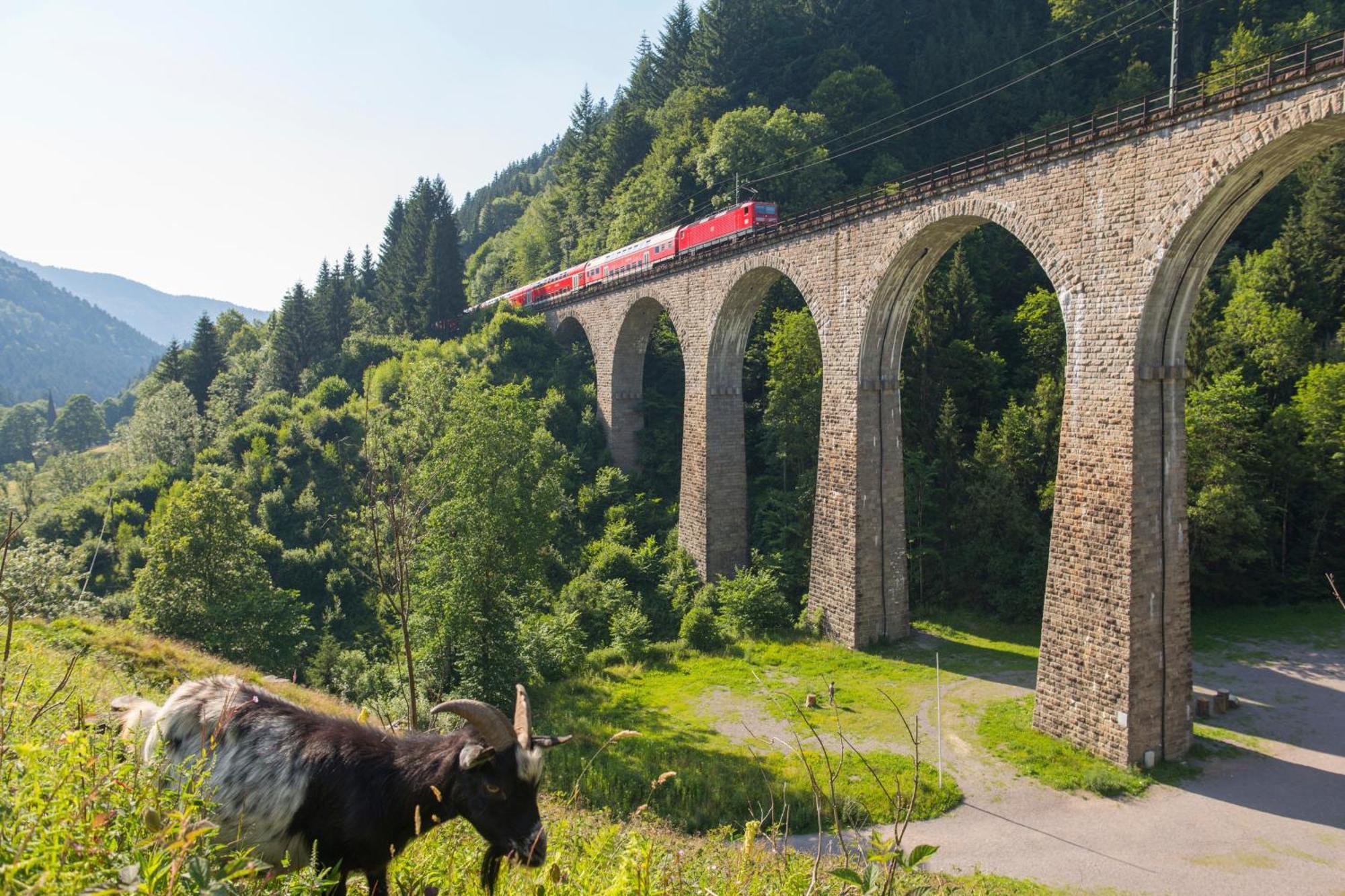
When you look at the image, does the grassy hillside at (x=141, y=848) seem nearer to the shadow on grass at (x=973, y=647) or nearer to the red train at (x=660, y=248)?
the shadow on grass at (x=973, y=647)

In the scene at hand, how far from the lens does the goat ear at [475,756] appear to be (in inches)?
132

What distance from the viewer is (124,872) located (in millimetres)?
1958

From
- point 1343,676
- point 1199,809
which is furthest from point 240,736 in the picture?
point 1343,676

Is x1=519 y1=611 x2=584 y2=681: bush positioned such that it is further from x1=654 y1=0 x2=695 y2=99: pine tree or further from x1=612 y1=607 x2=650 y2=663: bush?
x1=654 y1=0 x2=695 y2=99: pine tree

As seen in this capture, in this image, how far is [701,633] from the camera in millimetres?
22438

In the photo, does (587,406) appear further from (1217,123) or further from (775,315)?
(1217,123)

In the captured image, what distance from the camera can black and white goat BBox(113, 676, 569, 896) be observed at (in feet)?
11.3

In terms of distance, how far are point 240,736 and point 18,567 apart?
31024mm

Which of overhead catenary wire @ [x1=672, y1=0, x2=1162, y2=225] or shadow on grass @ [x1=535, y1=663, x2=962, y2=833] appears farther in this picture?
overhead catenary wire @ [x1=672, y1=0, x2=1162, y2=225]

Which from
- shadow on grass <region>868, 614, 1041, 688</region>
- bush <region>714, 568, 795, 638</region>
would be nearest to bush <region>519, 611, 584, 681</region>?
bush <region>714, 568, 795, 638</region>

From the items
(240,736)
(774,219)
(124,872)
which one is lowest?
(240,736)

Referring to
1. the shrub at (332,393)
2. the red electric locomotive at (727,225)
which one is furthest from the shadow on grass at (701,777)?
the shrub at (332,393)

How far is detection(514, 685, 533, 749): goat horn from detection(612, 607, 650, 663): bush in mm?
18706

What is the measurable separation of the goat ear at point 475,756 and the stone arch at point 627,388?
3305 centimetres
